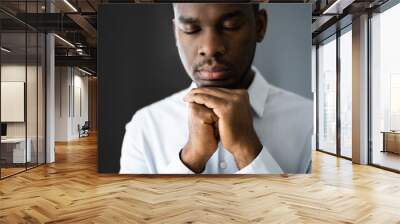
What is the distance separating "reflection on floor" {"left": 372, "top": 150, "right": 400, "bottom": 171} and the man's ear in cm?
366

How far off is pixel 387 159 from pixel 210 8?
4714mm

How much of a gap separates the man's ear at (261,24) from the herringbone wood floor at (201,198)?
7.69 feet

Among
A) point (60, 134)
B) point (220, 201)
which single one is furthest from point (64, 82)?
point (220, 201)

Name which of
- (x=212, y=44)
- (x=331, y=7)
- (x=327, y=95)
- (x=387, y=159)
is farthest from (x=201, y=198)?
(x=327, y=95)

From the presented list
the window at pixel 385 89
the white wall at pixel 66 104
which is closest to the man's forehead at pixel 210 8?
the window at pixel 385 89

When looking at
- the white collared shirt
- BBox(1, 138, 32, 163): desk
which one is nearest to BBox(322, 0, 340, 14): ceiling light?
the white collared shirt

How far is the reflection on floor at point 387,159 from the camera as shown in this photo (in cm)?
752

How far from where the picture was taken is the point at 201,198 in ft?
16.4

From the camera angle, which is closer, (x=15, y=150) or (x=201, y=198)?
(x=201, y=198)

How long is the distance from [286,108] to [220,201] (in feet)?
7.40

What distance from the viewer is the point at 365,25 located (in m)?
8.34

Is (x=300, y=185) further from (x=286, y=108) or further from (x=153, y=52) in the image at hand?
(x=153, y=52)

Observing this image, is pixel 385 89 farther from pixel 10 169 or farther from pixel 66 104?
pixel 66 104

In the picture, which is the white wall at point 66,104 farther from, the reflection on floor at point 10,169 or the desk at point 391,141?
the desk at point 391,141
